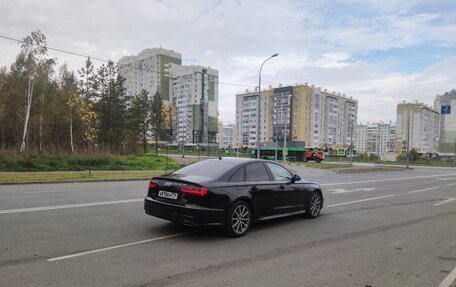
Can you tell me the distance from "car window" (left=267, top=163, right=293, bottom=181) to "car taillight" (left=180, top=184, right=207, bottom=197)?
6.85 feet

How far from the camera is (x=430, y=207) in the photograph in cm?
1120

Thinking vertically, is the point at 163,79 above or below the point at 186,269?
above

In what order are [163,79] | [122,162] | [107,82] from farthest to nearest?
[163,79] → [107,82] → [122,162]

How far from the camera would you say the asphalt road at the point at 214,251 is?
4.38 metres

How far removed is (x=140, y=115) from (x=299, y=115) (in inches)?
2856

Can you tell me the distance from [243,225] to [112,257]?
253 cm

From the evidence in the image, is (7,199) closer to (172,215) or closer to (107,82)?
(172,215)

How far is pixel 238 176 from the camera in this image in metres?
6.81

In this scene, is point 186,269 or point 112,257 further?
point 112,257

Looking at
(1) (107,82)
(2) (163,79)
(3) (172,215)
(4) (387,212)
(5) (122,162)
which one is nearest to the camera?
(3) (172,215)

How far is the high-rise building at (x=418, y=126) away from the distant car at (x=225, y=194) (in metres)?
102

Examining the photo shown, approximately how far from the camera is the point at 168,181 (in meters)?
6.51

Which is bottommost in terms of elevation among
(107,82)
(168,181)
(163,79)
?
(168,181)

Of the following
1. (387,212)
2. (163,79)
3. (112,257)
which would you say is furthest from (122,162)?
(163,79)
